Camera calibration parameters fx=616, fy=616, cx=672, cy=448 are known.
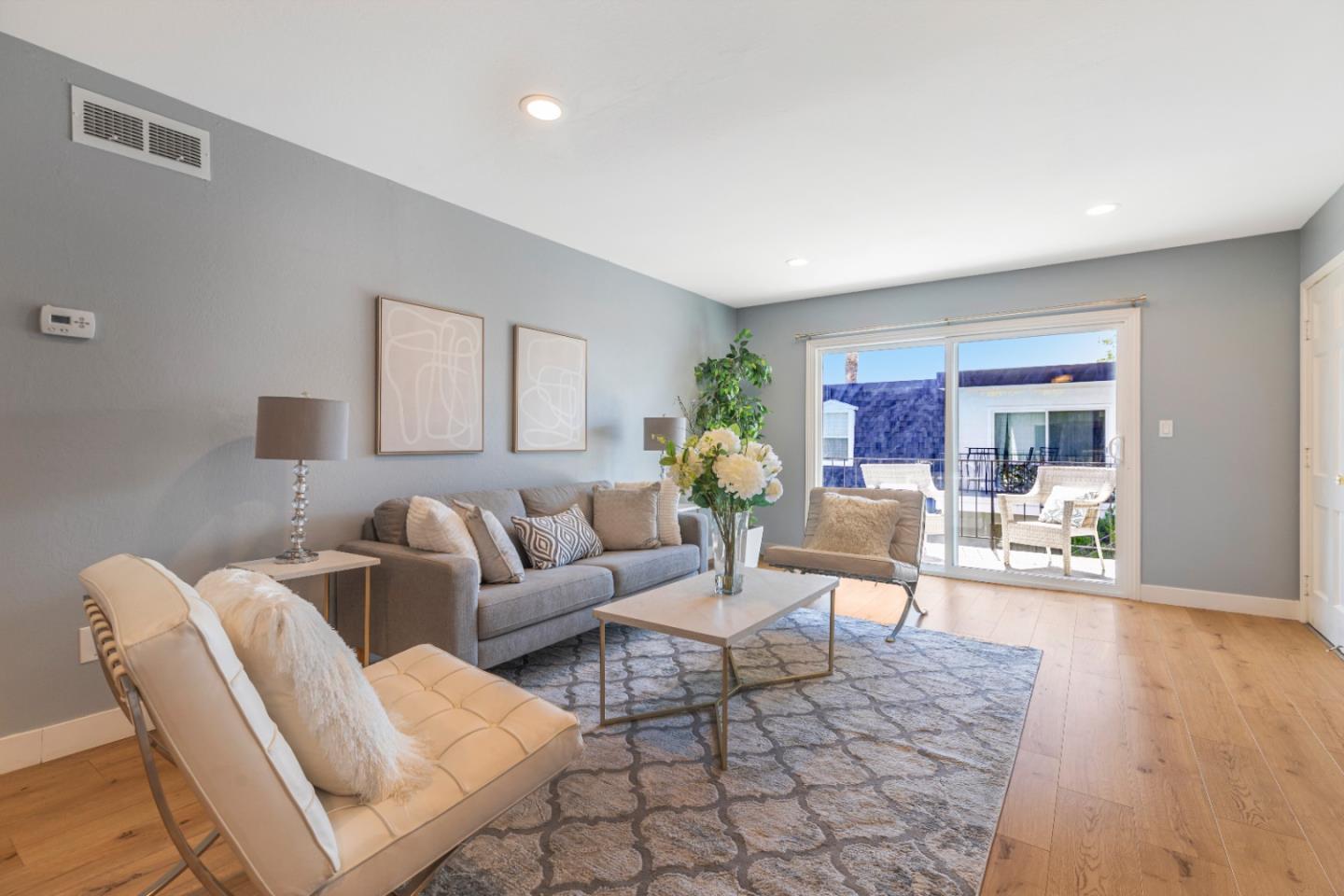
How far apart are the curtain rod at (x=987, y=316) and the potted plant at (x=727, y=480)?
122 inches

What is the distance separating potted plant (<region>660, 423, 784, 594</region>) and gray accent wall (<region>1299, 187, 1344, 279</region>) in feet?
10.7

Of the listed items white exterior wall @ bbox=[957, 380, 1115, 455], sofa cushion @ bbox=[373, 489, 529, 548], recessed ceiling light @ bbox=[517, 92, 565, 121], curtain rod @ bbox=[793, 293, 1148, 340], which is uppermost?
recessed ceiling light @ bbox=[517, 92, 565, 121]

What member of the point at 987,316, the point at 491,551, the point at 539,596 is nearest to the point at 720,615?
the point at 539,596

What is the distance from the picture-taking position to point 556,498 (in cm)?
378

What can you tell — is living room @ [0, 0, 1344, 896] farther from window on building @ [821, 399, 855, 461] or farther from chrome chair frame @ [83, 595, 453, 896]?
window on building @ [821, 399, 855, 461]

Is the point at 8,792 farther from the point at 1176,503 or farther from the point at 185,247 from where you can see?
the point at 1176,503

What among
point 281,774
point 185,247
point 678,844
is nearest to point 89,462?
point 185,247

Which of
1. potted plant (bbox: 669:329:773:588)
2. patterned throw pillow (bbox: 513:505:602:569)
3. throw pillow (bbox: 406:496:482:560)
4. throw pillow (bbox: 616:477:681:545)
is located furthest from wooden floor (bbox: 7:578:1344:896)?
potted plant (bbox: 669:329:773:588)

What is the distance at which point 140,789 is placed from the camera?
1.96 m

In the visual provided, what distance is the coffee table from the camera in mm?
2119

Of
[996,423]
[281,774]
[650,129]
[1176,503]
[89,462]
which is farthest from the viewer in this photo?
[996,423]

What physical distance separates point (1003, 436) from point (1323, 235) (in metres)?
2.02

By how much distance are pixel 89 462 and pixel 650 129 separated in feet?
8.18

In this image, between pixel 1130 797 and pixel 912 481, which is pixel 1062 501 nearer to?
pixel 912 481
